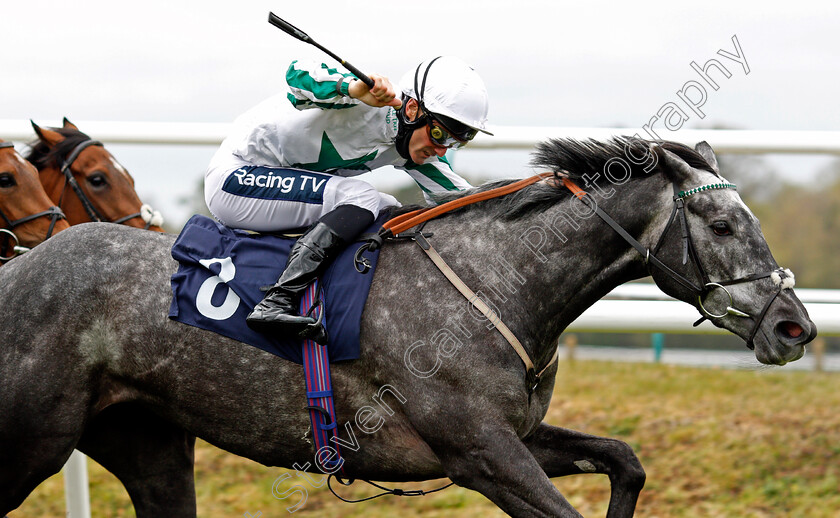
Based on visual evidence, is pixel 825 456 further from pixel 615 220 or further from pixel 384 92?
pixel 384 92

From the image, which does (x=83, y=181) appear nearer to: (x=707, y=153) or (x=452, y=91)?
(x=452, y=91)

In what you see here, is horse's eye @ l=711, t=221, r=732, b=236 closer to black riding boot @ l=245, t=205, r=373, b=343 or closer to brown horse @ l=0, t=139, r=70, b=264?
black riding boot @ l=245, t=205, r=373, b=343

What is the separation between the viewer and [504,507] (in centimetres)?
326

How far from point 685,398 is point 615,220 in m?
3.62

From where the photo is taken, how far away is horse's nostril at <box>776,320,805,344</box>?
313 cm

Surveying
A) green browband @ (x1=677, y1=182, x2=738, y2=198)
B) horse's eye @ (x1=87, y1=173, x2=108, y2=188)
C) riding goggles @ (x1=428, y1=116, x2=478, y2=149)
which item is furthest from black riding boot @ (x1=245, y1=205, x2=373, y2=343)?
horse's eye @ (x1=87, y1=173, x2=108, y2=188)

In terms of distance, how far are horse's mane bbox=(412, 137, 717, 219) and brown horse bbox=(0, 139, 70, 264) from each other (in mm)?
2667

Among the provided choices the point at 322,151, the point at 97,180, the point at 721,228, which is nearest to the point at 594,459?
the point at 721,228

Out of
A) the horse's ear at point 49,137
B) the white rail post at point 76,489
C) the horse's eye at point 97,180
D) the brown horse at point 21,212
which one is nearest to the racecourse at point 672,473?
the white rail post at point 76,489

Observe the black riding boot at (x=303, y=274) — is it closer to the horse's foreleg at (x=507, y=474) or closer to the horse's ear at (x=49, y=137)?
the horse's foreleg at (x=507, y=474)

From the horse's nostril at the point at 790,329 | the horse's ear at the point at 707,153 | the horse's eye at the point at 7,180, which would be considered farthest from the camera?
the horse's eye at the point at 7,180

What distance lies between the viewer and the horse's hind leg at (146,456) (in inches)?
152

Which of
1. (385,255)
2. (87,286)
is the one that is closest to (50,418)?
(87,286)

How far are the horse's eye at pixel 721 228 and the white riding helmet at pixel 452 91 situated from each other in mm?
941
